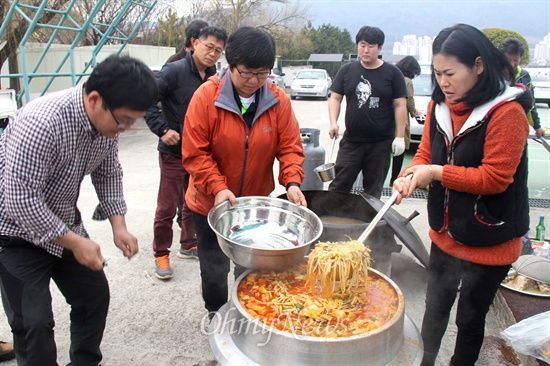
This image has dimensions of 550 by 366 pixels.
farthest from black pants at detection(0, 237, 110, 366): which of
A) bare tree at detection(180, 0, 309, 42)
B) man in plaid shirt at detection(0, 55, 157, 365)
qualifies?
bare tree at detection(180, 0, 309, 42)

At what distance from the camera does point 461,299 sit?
2.40m

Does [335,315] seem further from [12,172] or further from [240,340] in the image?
[12,172]

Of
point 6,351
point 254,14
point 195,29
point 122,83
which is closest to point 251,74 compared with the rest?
point 122,83

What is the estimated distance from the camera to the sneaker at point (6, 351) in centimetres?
275

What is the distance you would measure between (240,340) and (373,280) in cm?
83

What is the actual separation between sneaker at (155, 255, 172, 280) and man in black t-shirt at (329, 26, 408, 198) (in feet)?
6.50

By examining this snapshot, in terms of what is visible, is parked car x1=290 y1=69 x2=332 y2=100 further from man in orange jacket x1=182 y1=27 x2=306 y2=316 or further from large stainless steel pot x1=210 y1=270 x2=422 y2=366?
large stainless steel pot x1=210 y1=270 x2=422 y2=366

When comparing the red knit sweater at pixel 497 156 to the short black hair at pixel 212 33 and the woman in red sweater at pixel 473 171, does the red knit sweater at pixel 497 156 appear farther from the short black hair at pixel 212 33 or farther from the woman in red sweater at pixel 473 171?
the short black hair at pixel 212 33

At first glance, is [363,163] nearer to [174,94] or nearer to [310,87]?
[174,94]

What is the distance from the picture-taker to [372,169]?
4.62m

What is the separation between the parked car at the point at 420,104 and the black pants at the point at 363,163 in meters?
4.01

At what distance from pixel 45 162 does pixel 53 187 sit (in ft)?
0.73

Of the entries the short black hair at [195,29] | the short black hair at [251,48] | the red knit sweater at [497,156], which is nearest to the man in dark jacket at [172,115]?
the short black hair at [195,29]

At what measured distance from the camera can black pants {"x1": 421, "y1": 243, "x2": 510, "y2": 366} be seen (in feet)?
7.47
